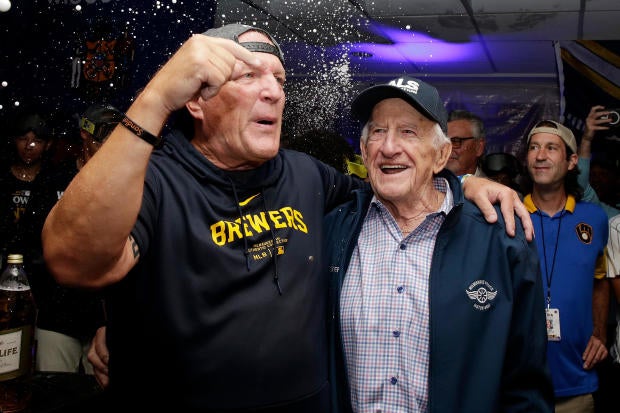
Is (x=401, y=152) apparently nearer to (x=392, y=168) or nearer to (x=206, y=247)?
(x=392, y=168)

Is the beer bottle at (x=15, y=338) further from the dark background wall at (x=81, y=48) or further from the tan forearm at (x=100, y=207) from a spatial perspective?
the dark background wall at (x=81, y=48)

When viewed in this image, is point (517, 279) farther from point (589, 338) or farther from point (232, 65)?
point (589, 338)

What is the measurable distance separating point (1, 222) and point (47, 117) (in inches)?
27.0

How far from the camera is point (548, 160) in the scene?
289cm

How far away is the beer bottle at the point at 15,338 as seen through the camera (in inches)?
56.9

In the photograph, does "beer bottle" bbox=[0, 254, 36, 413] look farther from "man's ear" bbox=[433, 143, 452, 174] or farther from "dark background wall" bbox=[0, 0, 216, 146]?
"dark background wall" bbox=[0, 0, 216, 146]

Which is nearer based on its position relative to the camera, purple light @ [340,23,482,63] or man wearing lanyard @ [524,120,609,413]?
man wearing lanyard @ [524,120,609,413]

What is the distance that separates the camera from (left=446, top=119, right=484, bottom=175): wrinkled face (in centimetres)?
377

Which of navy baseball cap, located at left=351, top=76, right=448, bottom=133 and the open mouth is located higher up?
navy baseball cap, located at left=351, top=76, right=448, bottom=133

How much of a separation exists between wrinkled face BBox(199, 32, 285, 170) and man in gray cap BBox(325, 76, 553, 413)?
13.6 inches

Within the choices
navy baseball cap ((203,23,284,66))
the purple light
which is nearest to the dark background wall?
navy baseball cap ((203,23,284,66))

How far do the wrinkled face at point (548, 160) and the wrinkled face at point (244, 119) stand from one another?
1861 mm

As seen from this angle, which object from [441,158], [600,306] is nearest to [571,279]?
[600,306]

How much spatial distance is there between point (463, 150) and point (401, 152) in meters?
2.29
